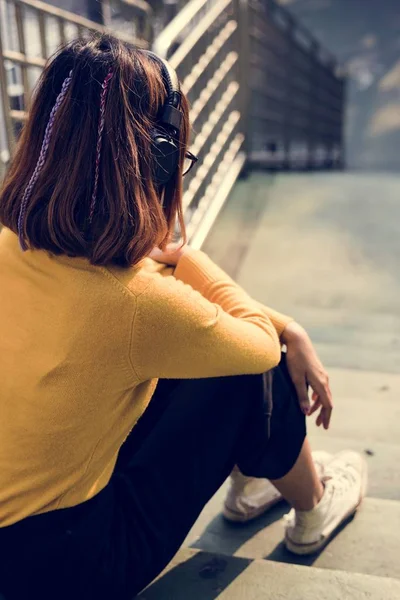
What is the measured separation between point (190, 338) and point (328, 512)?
0.71 m

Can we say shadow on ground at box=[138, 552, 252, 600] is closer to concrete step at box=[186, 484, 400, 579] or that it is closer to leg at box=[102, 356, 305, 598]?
leg at box=[102, 356, 305, 598]

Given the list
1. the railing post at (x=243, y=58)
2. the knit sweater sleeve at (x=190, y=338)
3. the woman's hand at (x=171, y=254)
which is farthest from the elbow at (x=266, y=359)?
the railing post at (x=243, y=58)

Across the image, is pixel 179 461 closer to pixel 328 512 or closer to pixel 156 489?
pixel 156 489

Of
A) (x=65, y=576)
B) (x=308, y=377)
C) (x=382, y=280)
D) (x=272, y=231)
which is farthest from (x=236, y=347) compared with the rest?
(x=272, y=231)

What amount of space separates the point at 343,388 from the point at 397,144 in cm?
2901

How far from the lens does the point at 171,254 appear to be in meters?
1.63

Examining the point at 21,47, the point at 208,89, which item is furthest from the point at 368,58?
the point at 21,47

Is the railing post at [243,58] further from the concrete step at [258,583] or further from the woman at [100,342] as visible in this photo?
the concrete step at [258,583]

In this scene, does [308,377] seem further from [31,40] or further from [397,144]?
[397,144]

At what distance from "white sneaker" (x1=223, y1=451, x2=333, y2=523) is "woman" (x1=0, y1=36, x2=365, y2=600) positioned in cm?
40

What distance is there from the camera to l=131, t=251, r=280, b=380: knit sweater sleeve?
3.67 ft

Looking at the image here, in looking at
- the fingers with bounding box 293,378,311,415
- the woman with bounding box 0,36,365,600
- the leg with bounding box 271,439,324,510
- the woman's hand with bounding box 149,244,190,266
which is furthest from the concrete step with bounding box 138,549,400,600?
the woman's hand with bounding box 149,244,190,266

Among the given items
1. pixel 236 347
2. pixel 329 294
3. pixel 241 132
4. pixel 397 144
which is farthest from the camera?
pixel 397 144

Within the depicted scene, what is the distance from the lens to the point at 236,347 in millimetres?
1256
